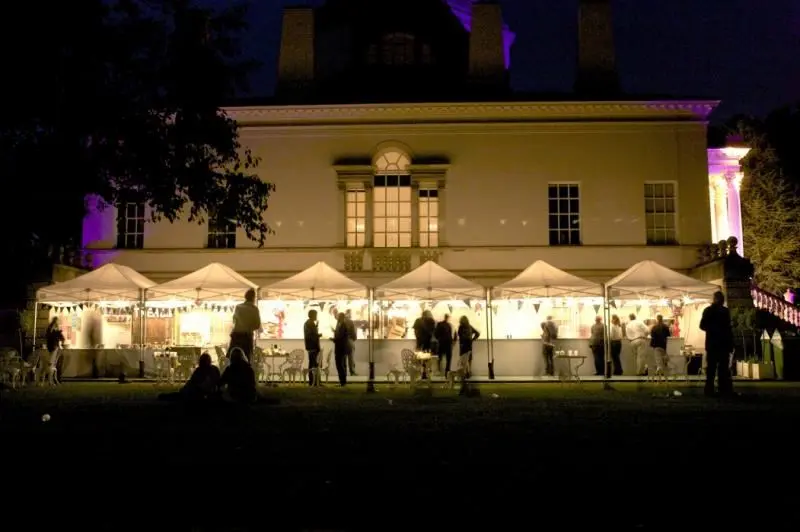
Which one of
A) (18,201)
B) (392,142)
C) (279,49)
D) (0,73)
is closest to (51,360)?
(18,201)

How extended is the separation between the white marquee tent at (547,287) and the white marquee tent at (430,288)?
0.77m

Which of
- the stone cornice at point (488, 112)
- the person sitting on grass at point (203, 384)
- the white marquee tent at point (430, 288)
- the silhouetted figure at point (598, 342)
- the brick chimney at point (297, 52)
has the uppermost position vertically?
the brick chimney at point (297, 52)

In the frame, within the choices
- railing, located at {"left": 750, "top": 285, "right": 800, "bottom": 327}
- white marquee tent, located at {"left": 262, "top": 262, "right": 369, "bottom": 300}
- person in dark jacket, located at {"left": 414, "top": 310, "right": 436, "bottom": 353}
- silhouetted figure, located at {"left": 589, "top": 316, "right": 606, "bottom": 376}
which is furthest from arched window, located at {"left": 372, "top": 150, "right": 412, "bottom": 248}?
railing, located at {"left": 750, "top": 285, "right": 800, "bottom": 327}

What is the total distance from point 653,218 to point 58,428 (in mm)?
20421

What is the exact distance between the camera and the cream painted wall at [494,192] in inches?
998

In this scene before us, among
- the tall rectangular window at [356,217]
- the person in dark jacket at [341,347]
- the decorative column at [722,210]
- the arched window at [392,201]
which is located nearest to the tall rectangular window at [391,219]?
the arched window at [392,201]

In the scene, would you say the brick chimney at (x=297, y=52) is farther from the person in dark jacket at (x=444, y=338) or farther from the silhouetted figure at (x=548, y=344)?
the silhouetted figure at (x=548, y=344)

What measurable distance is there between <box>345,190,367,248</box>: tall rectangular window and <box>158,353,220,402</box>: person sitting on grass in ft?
44.2

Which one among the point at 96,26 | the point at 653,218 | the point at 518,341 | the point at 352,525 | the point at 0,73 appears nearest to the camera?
the point at 352,525

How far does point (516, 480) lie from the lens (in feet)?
19.5

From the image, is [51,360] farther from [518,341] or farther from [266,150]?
[518,341]

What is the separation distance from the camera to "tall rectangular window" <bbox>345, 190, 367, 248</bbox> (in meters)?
25.7

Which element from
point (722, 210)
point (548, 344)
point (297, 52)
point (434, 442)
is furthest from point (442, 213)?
point (434, 442)

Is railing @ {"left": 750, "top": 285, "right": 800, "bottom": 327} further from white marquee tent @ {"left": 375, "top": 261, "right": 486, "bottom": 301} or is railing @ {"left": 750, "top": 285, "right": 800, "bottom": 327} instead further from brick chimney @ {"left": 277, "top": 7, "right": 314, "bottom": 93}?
brick chimney @ {"left": 277, "top": 7, "right": 314, "bottom": 93}
